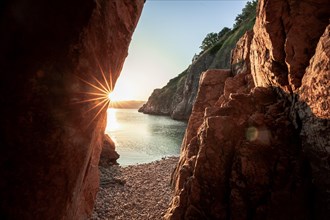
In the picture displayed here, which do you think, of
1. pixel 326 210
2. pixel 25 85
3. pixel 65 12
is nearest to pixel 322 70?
pixel 326 210

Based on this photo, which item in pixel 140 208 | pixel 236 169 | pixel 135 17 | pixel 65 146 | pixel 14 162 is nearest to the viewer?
pixel 14 162

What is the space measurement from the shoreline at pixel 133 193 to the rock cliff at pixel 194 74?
55.5 m

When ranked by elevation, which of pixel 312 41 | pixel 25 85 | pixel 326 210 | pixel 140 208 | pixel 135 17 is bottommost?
pixel 140 208

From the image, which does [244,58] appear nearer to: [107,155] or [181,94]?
[107,155]

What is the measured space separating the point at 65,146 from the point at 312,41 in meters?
10.9

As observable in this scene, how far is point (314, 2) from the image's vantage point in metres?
10.5

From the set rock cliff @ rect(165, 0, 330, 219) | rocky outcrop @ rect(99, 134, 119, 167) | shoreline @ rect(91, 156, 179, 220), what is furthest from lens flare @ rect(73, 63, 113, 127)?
rocky outcrop @ rect(99, 134, 119, 167)

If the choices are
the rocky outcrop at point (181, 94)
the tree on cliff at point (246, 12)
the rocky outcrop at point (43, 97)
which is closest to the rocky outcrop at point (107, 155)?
the rocky outcrop at point (43, 97)

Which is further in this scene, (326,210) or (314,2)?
(314,2)

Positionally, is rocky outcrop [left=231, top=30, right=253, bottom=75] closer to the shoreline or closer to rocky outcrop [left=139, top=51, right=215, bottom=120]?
the shoreline

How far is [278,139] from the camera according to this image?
10039 mm

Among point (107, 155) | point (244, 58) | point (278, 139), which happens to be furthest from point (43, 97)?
point (107, 155)

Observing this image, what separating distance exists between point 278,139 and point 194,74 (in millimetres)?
90166

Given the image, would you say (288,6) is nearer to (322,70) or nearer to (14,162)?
(322,70)
